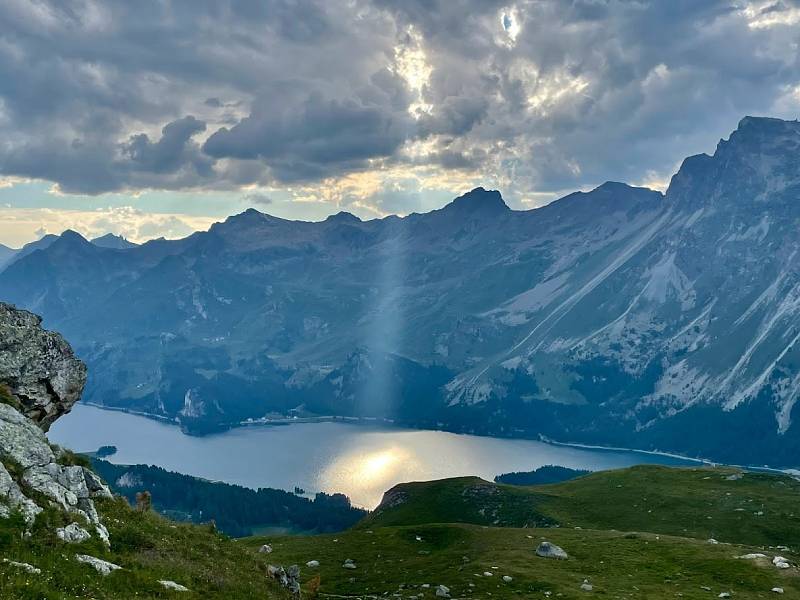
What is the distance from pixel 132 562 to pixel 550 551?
40988 millimetres

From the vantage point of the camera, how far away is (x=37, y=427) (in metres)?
34.3

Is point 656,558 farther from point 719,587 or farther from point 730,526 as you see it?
point 730,526

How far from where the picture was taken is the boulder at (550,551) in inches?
2205

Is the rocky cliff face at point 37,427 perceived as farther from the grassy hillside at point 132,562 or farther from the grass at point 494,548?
the grass at point 494,548

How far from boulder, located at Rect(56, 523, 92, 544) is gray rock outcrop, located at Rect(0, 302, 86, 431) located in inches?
613

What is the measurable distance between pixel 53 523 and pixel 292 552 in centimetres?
4606

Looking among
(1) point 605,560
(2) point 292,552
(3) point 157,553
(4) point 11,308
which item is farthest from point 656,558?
(4) point 11,308

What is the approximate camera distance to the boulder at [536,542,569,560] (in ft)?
184

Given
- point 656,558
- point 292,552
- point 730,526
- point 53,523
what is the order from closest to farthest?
1. point 53,523
2. point 656,558
3. point 292,552
4. point 730,526

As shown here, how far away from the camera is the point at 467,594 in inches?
1730

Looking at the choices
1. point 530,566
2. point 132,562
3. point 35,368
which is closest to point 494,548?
point 530,566

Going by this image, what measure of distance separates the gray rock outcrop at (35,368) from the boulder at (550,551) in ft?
132

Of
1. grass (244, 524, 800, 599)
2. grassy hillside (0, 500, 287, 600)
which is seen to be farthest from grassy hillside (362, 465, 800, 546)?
grassy hillside (0, 500, 287, 600)

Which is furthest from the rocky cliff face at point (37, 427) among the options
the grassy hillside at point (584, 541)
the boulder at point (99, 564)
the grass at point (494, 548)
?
the grassy hillside at point (584, 541)
